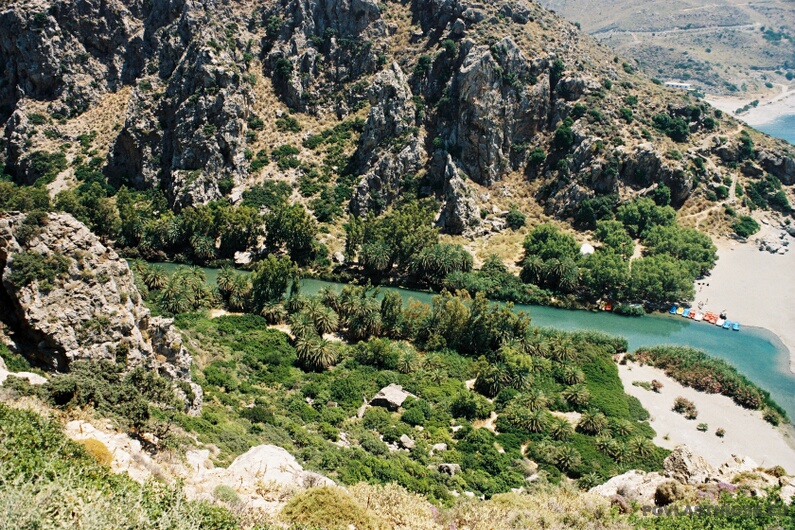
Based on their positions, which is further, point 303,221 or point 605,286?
point 303,221

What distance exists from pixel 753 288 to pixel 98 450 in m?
86.5

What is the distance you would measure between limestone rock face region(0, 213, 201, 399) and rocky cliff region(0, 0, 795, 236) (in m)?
55.7

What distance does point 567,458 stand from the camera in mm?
40375

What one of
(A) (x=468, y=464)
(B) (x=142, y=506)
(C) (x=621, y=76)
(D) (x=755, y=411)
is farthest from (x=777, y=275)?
(B) (x=142, y=506)

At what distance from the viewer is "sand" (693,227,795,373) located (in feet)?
239

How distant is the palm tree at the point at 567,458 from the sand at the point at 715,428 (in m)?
9.39

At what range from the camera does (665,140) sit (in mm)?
101000

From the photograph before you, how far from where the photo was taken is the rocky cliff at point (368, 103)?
9550 cm

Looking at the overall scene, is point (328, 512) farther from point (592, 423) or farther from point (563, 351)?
point (563, 351)

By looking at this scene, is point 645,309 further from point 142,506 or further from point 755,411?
point 142,506

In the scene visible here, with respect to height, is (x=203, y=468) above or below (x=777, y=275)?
above

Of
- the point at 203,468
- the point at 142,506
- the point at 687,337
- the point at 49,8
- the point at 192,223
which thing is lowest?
the point at 687,337

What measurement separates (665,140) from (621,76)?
69.9 feet

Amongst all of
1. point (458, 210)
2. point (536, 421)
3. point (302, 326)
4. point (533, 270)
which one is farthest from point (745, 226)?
point (302, 326)
